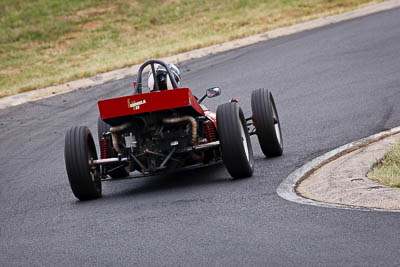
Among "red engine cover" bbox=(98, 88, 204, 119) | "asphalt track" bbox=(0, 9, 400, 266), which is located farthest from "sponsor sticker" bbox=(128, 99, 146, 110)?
"asphalt track" bbox=(0, 9, 400, 266)

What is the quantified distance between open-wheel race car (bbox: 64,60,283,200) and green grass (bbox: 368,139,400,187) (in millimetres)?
1454

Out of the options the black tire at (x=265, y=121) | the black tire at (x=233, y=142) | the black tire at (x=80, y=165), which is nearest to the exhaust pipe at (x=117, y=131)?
the black tire at (x=80, y=165)

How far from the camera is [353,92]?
14.2 metres

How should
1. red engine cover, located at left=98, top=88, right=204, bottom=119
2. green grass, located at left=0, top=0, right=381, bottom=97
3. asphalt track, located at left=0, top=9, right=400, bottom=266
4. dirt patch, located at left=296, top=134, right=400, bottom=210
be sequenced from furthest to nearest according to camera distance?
green grass, located at left=0, top=0, right=381, bottom=97 < red engine cover, located at left=98, top=88, right=204, bottom=119 < dirt patch, located at left=296, top=134, right=400, bottom=210 < asphalt track, located at left=0, top=9, right=400, bottom=266

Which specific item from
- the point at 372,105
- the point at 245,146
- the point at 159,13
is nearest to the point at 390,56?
the point at 372,105

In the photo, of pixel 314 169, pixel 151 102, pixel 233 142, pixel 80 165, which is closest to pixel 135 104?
pixel 151 102

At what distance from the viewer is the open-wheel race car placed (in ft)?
28.4

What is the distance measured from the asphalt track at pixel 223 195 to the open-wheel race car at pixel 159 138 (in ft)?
0.87

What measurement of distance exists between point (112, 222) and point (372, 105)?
659cm

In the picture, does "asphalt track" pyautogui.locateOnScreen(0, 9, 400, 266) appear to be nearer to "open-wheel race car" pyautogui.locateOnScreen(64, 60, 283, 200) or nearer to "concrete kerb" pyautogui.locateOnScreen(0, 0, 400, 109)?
"open-wheel race car" pyautogui.locateOnScreen(64, 60, 283, 200)

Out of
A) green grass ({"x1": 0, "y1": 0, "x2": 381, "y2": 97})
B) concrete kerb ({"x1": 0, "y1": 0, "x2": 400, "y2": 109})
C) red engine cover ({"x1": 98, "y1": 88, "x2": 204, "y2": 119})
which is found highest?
red engine cover ({"x1": 98, "y1": 88, "x2": 204, "y2": 119})

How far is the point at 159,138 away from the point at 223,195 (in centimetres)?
130

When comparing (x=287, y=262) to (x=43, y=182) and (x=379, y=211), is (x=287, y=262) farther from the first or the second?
(x=43, y=182)

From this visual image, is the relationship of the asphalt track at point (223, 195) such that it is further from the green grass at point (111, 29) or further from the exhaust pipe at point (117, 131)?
the green grass at point (111, 29)
